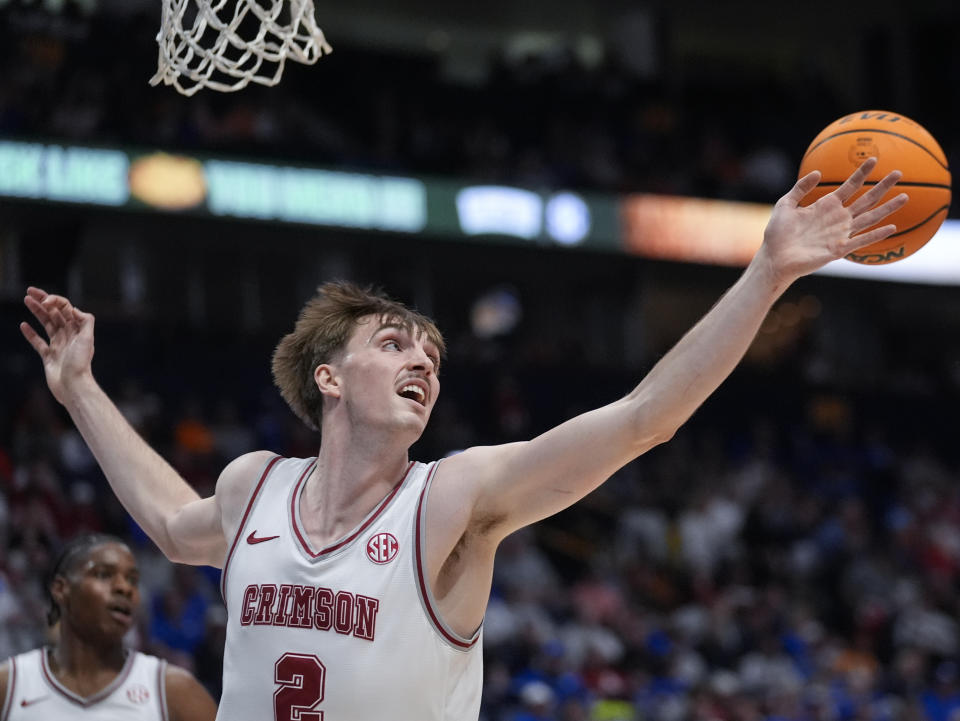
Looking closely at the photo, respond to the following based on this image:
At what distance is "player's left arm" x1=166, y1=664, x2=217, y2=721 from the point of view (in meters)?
4.58

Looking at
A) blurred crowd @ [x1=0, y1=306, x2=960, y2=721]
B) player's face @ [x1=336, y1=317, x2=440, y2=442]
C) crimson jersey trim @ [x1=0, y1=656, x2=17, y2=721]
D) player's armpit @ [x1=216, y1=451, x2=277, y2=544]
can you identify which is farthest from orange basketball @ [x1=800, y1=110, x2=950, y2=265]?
blurred crowd @ [x1=0, y1=306, x2=960, y2=721]

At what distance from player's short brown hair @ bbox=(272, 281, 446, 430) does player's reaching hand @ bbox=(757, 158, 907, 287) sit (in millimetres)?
986

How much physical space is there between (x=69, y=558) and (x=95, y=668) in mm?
395

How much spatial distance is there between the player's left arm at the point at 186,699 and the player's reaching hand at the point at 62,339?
51.9 inches

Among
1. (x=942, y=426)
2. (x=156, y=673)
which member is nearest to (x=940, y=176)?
(x=156, y=673)

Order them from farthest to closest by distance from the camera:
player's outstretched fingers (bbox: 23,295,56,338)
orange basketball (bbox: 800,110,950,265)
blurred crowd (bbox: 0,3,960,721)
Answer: blurred crowd (bbox: 0,3,960,721) < player's outstretched fingers (bbox: 23,295,56,338) < orange basketball (bbox: 800,110,950,265)

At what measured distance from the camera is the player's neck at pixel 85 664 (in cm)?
464

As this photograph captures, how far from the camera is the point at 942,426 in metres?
18.7

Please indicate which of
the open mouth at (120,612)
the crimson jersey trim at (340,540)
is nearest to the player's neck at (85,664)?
the open mouth at (120,612)

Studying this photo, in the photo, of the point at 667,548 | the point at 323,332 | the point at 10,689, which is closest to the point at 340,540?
the point at 323,332

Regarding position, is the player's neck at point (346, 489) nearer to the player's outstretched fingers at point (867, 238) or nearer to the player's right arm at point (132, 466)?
the player's right arm at point (132, 466)

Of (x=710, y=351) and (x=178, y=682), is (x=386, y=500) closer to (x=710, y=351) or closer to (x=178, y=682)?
(x=710, y=351)

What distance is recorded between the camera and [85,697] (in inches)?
181

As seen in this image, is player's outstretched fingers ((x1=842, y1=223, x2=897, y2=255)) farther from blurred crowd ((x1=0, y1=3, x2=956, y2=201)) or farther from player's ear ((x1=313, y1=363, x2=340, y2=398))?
blurred crowd ((x1=0, y1=3, x2=956, y2=201))
